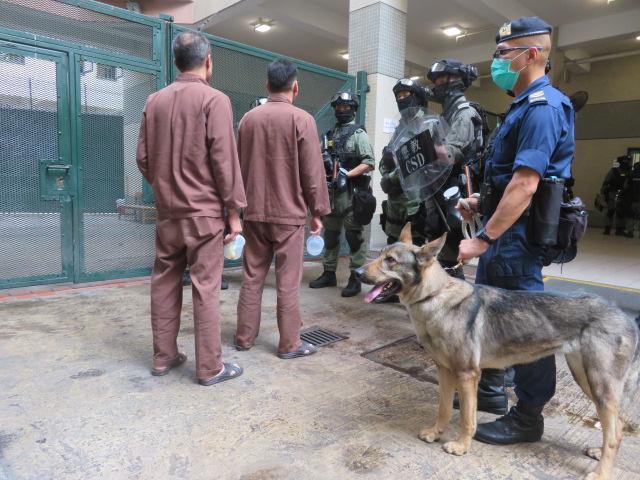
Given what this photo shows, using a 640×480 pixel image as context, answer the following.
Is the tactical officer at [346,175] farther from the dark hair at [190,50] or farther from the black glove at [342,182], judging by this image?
the dark hair at [190,50]

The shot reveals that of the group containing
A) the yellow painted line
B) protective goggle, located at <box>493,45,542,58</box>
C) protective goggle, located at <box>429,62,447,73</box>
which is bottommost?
the yellow painted line

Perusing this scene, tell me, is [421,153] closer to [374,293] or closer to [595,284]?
[374,293]

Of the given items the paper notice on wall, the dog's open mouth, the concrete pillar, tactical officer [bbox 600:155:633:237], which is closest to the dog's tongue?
the dog's open mouth

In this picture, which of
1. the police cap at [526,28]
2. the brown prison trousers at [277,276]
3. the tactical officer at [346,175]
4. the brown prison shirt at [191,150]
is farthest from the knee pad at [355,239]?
the police cap at [526,28]

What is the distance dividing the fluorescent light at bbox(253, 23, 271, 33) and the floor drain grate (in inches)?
389

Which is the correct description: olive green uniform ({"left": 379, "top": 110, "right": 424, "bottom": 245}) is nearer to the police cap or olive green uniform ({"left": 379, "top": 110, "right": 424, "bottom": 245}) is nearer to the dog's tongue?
the police cap

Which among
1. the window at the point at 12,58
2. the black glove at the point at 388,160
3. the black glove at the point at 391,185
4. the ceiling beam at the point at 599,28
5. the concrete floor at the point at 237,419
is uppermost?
the ceiling beam at the point at 599,28

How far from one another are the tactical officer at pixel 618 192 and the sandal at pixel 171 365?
42.4 feet

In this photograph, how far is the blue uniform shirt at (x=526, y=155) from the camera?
205 cm

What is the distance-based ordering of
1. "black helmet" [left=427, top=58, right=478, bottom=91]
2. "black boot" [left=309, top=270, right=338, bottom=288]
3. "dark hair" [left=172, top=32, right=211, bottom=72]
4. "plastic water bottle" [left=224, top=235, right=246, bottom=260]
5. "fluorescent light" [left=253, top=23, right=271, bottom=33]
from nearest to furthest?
"dark hair" [left=172, top=32, right=211, bottom=72] → "plastic water bottle" [left=224, top=235, right=246, bottom=260] → "black helmet" [left=427, top=58, right=478, bottom=91] → "black boot" [left=309, top=270, right=338, bottom=288] → "fluorescent light" [left=253, top=23, right=271, bottom=33]

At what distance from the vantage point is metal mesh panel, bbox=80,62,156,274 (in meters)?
4.74

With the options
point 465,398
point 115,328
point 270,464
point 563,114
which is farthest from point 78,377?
point 563,114

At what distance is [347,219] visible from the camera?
5.17 metres

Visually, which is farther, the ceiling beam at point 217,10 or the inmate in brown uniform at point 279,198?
the ceiling beam at point 217,10
